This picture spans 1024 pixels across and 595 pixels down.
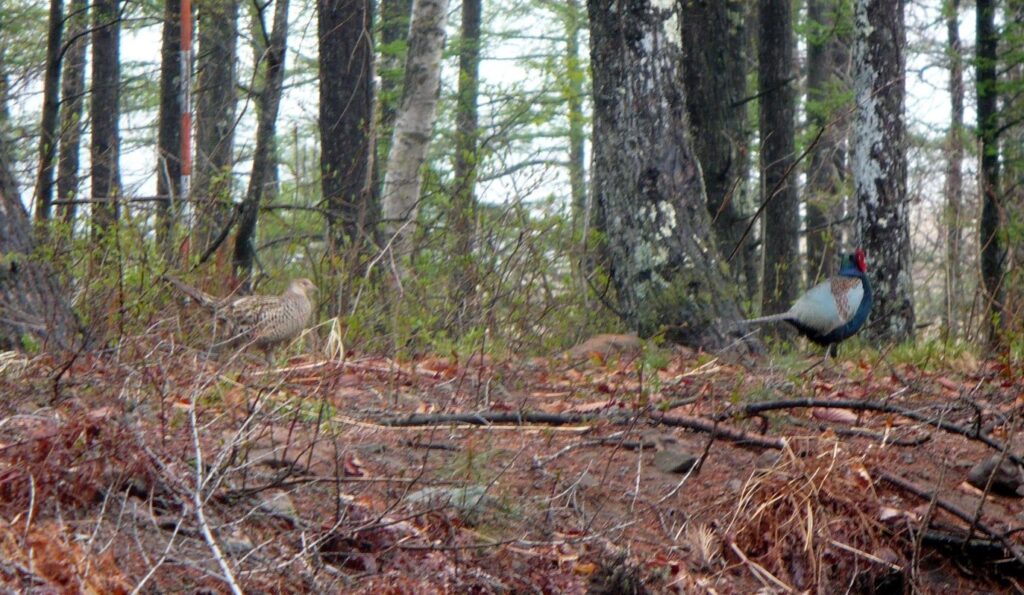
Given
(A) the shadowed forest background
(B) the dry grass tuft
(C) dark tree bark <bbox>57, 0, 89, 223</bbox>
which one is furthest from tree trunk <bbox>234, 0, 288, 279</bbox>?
(B) the dry grass tuft

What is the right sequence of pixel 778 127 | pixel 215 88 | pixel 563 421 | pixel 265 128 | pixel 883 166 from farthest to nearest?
pixel 215 88 → pixel 778 127 → pixel 883 166 → pixel 265 128 → pixel 563 421

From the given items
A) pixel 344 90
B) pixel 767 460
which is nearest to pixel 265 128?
pixel 344 90

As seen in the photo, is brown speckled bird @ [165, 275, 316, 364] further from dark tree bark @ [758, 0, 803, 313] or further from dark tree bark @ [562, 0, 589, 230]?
dark tree bark @ [758, 0, 803, 313]

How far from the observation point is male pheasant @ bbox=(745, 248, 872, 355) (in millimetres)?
9859

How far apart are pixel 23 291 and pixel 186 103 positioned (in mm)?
5382

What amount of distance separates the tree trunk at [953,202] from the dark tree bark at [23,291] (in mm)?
6217

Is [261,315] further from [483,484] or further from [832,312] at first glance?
[832,312]

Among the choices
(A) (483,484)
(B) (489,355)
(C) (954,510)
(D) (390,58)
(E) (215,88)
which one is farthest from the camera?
(D) (390,58)

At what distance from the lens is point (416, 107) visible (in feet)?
46.0

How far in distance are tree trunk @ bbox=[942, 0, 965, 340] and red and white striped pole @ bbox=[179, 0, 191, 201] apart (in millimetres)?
6549

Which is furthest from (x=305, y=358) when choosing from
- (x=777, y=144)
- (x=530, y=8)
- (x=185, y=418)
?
(x=530, y=8)

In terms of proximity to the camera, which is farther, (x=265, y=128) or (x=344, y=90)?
(x=344, y=90)

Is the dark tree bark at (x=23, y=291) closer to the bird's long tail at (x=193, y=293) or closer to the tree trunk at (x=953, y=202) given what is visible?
the bird's long tail at (x=193, y=293)

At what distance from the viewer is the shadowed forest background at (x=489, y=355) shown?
175 inches
